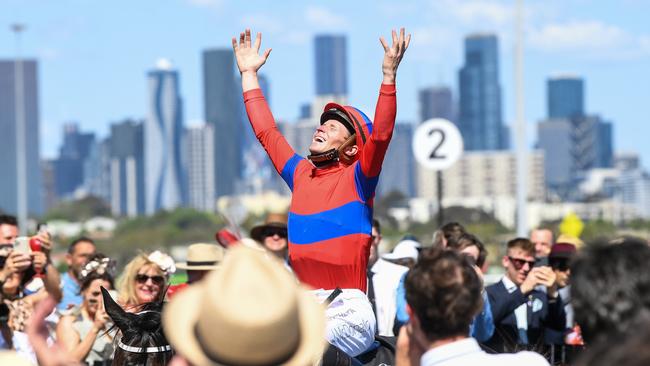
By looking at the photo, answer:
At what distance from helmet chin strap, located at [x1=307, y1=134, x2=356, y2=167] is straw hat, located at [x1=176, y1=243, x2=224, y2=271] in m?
3.36

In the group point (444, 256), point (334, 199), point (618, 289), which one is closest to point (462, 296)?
point (444, 256)

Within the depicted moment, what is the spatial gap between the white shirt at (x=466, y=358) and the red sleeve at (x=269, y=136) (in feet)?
8.12

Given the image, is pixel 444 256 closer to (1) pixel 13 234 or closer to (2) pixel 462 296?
(2) pixel 462 296

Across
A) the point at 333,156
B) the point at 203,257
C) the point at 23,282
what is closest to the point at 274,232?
the point at 203,257

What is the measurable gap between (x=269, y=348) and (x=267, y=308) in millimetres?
121

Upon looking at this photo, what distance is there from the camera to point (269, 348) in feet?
12.2

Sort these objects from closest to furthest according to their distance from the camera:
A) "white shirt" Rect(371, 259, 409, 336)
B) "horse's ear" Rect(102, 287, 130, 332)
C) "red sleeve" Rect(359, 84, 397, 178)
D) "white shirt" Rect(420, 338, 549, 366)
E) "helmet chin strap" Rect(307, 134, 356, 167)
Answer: "white shirt" Rect(420, 338, 549, 366), "horse's ear" Rect(102, 287, 130, 332), "red sleeve" Rect(359, 84, 397, 178), "helmet chin strap" Rect(307, 134, 356, 167), "white shirt" Rect(371, 259, 409, 336)

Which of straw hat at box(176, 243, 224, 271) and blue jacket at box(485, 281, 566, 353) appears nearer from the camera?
blue jacket at box(485, 281, 566, 353)

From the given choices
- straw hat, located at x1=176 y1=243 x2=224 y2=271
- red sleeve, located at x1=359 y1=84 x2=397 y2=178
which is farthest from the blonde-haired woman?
red sleeve, located at x1=359 y1=84 x2=397 y2=178

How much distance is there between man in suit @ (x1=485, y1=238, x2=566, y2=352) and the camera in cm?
882

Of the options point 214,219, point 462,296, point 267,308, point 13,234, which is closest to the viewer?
point 267,308

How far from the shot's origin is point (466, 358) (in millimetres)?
4465

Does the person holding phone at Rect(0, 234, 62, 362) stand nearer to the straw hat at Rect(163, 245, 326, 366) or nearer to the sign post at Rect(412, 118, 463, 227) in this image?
the straw hat at Rect(163, 245, 326, 366)

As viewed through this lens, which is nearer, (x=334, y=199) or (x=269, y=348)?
(x=269, y=348)
